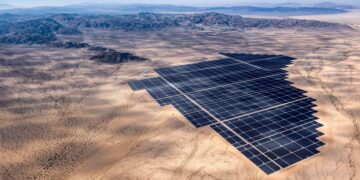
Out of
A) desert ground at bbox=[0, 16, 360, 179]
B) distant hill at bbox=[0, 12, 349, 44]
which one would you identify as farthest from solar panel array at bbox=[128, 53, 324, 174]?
distant hill at bbox=[0, 12, 349, 44]

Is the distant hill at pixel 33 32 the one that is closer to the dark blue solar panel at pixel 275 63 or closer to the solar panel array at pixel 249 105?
the solar panel array at pixel 249 105

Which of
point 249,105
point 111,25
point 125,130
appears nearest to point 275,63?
point 249,105

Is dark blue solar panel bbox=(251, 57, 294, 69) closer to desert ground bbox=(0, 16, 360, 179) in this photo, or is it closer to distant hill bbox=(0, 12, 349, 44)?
desert ground bbox=(0, 16, 360, 179)

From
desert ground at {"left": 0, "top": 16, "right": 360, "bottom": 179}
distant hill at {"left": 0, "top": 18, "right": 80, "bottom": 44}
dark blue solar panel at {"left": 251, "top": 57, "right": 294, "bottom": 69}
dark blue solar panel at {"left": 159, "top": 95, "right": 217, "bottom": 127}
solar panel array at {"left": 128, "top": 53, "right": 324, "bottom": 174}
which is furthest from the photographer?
distant hill at {"left": 0, "top": 18, "right": 80, "bottom": 44}

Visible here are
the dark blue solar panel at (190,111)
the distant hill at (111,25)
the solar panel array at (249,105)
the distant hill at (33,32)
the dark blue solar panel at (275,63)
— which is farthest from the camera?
the distant hill at (111,25)

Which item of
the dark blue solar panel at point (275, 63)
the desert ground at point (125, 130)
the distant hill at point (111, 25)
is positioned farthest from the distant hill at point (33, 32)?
the dark blue solar panel at point (275, 63)

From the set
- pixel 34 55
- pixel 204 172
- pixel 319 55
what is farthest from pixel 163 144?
pixel 34 55
